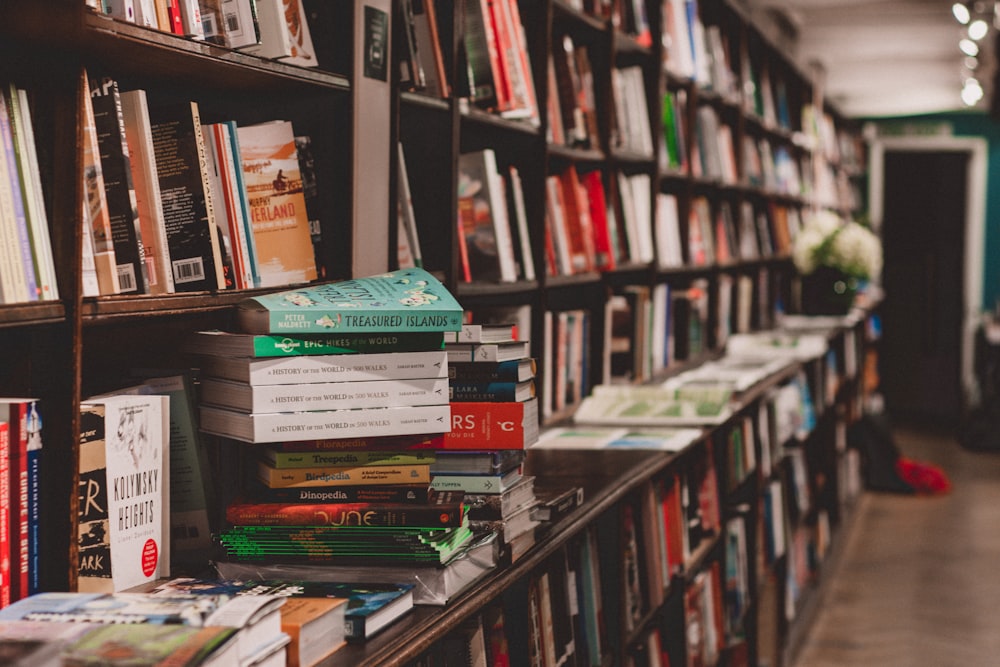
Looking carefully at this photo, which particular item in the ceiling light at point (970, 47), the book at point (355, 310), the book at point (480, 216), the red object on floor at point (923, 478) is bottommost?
the red object on floor at point (923, 478)

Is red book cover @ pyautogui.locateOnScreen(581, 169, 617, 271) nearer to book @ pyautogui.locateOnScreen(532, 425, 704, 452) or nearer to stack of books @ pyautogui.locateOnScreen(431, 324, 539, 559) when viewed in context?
book @ pyautogui.locateOnScreen(532, 425, 704, 452)

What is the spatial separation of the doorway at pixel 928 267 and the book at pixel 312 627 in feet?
28.7

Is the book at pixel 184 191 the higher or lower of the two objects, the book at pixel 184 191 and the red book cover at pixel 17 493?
the higher

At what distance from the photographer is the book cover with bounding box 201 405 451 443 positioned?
120 cm

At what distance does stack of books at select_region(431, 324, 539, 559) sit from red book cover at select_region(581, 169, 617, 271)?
4.39 feet

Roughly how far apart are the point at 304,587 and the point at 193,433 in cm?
27

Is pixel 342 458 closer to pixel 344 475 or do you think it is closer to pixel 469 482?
pixel 344 475

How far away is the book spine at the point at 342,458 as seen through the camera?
124cm

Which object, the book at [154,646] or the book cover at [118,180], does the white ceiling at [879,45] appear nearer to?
the book cover at [118,180]

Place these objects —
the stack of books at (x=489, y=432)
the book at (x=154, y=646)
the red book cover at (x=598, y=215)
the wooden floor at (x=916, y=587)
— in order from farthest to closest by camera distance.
Result: the wooden floor at (x=916, y=587) → the red book cover at (x=598, y=215) → the stack of books at (x=489, y=432) → the book at (x=154, y=646)

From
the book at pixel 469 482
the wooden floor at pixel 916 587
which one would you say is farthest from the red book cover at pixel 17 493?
the wooden floor at pixel 916 587

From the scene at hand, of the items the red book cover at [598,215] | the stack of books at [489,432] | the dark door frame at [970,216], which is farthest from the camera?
the dark door frame at [970,216]

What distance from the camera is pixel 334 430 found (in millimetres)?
1233

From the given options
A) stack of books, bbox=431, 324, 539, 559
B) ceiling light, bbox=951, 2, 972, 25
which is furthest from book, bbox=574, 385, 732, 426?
ceiling light, bbox=951, 2, 972, 25
